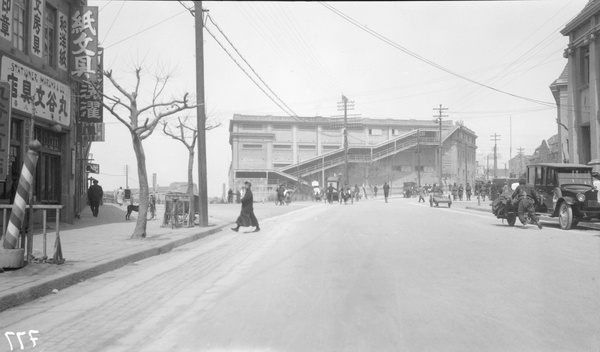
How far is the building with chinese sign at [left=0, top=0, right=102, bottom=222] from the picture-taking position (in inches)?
591

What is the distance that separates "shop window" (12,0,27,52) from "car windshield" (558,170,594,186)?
1763cm

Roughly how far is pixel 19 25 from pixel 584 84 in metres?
29.8

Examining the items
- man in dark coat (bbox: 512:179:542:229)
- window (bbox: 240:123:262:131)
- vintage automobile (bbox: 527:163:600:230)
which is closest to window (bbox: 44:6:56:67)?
man in dark coat (bbox: 512:179:542:229)

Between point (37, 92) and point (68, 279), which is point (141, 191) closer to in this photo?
point (37, 92)

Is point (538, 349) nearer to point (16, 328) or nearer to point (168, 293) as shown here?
point (168, 293)

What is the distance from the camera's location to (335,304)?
241 inches

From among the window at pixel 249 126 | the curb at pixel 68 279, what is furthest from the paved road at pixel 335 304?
the window at pixel 249 126

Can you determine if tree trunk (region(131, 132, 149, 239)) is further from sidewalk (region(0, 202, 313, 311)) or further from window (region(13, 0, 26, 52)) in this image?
window (region(13, 0, 26, 52))

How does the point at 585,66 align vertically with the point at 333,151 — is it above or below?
above

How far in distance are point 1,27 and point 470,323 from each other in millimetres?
13896

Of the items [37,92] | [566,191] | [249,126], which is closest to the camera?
[37,92]

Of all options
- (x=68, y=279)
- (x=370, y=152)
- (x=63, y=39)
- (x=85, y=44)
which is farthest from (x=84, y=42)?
(x=370, y=152)

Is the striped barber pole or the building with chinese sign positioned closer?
the striped barber pole

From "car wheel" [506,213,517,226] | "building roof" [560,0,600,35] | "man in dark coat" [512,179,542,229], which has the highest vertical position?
"building roof" [560,0,600,35]
